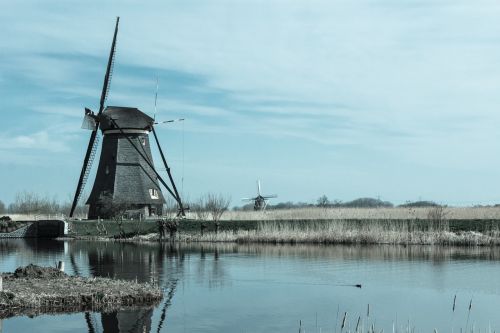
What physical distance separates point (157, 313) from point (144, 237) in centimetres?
2441

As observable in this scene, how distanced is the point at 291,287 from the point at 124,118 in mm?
26108

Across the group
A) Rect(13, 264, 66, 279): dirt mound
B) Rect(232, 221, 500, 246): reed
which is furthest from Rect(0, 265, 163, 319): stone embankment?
Rect(232, 221, 500, 246): reed

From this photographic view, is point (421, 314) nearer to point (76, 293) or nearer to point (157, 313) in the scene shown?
point (157, 313)

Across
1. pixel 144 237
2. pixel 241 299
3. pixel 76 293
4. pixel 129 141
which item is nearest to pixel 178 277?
pixel 241 299

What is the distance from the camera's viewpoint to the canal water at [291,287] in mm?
13172

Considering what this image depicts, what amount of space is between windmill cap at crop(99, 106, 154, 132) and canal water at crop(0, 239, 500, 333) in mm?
11758

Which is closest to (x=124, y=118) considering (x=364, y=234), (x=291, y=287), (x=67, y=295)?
(x=364, y=234)

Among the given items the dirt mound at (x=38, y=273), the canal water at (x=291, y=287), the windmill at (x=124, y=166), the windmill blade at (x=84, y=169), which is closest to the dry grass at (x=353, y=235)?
the canal water at (x=291, y=287)

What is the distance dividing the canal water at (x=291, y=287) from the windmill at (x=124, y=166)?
9890mm

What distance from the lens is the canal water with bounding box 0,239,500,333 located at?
1317 centimetres

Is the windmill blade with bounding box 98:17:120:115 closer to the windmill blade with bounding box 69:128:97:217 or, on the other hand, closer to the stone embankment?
the windmill blade with bounding box 69:128:97:217

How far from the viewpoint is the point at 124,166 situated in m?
42.3

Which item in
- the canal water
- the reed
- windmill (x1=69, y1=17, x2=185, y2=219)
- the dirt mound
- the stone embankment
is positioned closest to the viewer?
the canal water

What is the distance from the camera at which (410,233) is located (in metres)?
31.5
